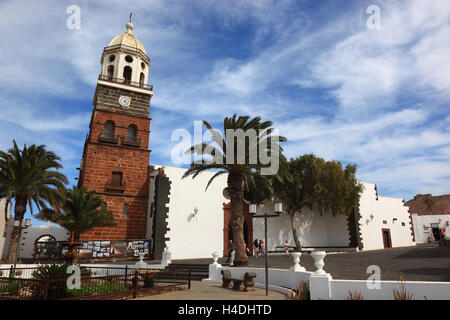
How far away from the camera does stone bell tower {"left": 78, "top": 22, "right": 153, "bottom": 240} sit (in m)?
25.1

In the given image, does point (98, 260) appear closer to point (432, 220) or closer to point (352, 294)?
point (352, 294)

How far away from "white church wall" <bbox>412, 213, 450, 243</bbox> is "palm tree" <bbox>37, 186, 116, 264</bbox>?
46.7 metres

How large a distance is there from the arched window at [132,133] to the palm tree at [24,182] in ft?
→ 24.8

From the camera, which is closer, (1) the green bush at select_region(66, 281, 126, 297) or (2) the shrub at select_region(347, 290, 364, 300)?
(2) the shrub at select_region(347, 290, 364, 300)

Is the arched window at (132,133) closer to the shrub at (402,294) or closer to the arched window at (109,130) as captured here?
the arched window at (109,130)

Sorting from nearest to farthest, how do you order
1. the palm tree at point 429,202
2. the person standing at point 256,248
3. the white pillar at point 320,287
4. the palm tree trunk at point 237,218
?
the white pillar at point 320,287 < the palm tree trunk at point 237,218 < the person standing at point 256,248 < the palm tree at point 429,202

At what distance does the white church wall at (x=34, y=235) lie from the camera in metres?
26.0

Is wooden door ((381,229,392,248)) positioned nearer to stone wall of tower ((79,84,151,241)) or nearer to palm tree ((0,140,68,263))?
Result: stone wall of tower ((79,84,151,241))

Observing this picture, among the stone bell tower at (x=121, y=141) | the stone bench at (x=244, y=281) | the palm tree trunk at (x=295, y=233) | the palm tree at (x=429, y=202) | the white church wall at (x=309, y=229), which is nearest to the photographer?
the stone bench at (x=244, y=281)

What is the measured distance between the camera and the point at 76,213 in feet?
67.7

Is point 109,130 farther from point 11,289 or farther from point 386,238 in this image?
point 386,238

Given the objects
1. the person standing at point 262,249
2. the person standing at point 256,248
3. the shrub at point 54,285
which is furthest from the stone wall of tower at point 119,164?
the shrub at point 54,285

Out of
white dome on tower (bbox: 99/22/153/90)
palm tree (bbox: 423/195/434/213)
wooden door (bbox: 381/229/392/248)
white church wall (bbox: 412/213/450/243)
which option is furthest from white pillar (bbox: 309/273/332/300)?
palm tree (bbox: 423/195/434/213)

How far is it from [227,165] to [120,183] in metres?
12.5
